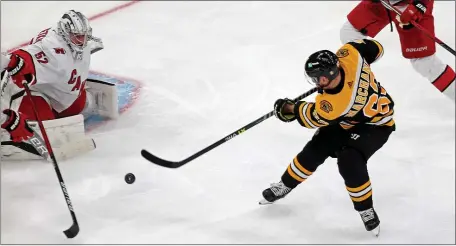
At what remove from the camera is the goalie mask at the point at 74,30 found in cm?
315

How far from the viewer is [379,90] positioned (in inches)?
109

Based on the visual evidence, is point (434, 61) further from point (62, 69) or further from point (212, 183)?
point (62, 69)

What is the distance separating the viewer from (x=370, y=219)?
2820 millimetres

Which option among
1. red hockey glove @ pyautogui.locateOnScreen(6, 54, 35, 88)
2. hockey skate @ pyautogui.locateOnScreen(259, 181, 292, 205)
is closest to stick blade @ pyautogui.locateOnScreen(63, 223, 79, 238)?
red hockey glove @ pyautogui.locateOnScreen(6, 54, 35, 88)

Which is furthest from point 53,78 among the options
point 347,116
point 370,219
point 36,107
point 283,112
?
point 370,219

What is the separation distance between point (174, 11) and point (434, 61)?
2.25 metres

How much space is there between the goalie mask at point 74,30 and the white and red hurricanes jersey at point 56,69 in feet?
0.13

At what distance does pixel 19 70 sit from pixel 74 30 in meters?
0.31

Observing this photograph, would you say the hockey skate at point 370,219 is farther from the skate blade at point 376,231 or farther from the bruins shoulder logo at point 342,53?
the bruins shoulder logo at point 342,53

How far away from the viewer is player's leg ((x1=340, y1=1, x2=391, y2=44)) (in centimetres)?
354

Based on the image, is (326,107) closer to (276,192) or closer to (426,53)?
(276,192)

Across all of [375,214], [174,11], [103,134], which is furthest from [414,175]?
[174,11]

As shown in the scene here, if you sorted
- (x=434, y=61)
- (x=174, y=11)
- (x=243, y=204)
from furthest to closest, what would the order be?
(x=174, y=11), (x=434, y=61), (x=243, y=204)

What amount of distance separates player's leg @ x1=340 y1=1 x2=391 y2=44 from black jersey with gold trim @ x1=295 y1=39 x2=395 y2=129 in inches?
29.8
